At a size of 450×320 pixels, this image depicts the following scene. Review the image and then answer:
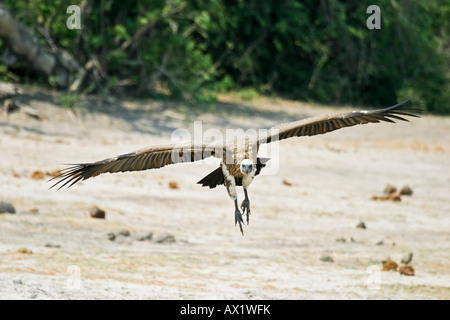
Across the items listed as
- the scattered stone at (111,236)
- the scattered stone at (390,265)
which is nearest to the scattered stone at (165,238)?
the scattered stone at (111,236)

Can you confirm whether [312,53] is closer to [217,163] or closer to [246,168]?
[217,163]

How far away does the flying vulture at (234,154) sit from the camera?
6.75m

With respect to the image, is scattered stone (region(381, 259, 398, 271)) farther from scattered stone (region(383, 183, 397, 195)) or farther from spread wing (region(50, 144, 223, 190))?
scattered stone (region(383, 183, 397, 195))

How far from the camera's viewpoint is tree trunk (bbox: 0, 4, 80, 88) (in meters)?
16.8

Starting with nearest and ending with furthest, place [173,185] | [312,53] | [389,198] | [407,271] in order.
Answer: [407,271] < [173,185] < [389,198] < [312,53]

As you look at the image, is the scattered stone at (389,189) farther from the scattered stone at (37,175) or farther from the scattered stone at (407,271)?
the scattered stone at (37,175)

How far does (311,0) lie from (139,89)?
675 cm

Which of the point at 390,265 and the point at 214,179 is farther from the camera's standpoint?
the point at 390,265

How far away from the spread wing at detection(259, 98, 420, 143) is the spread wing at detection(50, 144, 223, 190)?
0.48m

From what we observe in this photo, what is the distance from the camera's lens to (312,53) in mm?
24703

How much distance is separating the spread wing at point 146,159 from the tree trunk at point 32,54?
33.6 feet

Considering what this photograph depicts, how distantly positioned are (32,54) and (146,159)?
1089 cm

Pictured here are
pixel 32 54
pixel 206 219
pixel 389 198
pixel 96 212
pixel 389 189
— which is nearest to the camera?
pixel 96 212

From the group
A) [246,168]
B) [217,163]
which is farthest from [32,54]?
[246,168]
